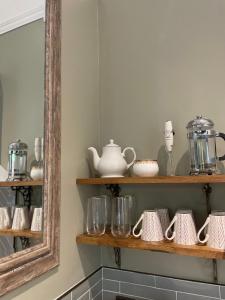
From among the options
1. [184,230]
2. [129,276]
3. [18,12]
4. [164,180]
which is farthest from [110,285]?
[18,12]

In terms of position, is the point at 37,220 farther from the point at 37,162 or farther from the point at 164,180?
the point at 164,180

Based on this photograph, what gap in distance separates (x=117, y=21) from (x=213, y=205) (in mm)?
991

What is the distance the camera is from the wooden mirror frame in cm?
76

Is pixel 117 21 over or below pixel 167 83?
over

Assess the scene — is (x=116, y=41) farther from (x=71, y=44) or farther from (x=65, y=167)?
(x=65, y=167)

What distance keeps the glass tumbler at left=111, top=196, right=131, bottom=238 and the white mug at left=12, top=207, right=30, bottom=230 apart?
13.4 inches

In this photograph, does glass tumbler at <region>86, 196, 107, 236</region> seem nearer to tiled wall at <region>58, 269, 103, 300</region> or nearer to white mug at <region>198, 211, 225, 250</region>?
tiled wall at <region>58, 269, 103, 300</region>

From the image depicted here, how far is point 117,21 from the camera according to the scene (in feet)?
4.19

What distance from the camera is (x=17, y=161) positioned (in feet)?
2.71

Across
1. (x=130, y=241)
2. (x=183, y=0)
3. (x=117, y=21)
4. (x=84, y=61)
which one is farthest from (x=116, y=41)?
(x=130, y=241)

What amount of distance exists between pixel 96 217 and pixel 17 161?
41 cm

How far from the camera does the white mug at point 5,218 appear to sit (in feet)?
2.50

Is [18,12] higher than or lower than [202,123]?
higher

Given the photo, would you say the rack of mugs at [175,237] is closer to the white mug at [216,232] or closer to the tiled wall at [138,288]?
the white mug at [216,232]
